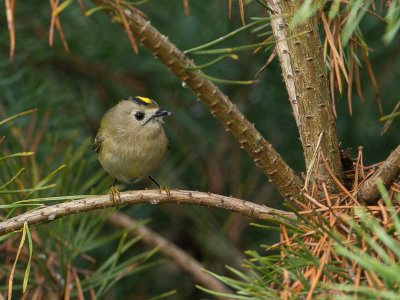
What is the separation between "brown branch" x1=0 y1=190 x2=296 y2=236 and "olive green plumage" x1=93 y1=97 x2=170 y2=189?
1.03m

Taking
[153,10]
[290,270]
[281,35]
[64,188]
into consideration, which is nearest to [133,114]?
[153,10]

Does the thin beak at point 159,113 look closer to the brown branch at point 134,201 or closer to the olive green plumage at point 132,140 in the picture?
the olive green plumage at point 132,140

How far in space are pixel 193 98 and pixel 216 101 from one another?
1286mm

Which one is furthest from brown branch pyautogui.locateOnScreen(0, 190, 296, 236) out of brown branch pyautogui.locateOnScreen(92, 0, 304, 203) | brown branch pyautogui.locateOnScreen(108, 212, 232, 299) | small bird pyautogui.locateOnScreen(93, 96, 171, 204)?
small bird pyautogui.locateOnScreen(93, 96, 171, 204)

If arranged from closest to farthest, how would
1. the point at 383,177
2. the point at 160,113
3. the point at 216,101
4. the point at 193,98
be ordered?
the point at 383,177, the point at 216,101, the point at 160,113, the point at 193,98

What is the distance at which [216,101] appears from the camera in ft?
3.92

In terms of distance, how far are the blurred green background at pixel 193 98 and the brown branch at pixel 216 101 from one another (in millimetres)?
1072

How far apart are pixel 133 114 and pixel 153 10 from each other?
470 mm

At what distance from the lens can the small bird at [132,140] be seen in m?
2.35

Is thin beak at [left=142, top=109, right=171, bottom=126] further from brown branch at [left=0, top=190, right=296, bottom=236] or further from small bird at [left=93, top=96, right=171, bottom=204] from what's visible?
brown branch at [left=0, top=190, right=296, bottom=236]

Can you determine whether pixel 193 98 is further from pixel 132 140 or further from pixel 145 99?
pixel 132 140

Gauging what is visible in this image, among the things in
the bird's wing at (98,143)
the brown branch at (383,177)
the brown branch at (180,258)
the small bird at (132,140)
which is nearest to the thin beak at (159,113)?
the small bird at (132,140)

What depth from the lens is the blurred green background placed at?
2369mm

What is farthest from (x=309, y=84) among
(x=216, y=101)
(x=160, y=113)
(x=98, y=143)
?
(x=98, y=143)
